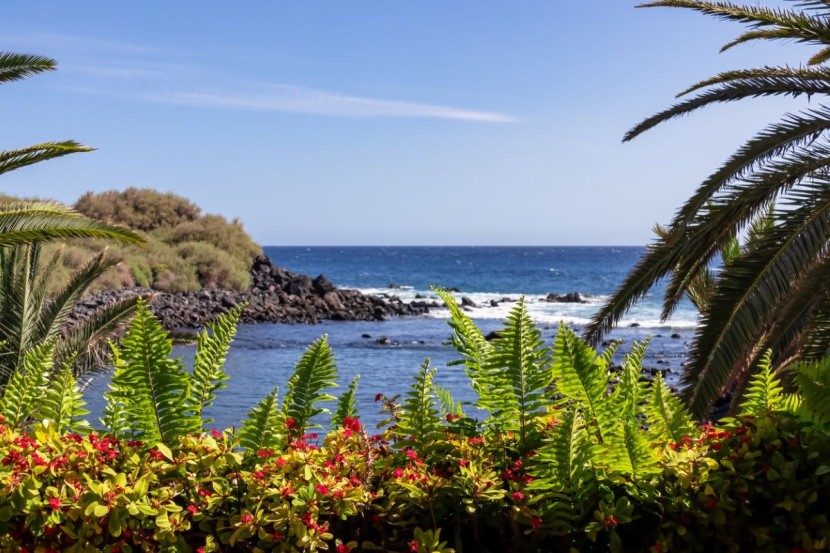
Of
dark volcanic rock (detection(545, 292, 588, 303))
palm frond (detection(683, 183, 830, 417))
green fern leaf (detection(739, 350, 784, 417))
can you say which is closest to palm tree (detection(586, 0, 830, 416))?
palm frond (detection(683, 183, 830, 417))

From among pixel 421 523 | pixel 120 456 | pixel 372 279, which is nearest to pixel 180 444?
pixel 120 456

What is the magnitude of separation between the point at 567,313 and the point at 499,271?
1815 inches

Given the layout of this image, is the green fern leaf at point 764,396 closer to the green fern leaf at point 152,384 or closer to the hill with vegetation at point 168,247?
the green fern leaf at point 152,384

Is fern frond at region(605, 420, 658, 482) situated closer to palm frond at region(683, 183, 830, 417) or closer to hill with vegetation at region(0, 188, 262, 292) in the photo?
palm frond at region(683, 183, 830, 417)

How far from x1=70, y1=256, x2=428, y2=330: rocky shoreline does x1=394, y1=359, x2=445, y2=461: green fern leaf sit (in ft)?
91.5

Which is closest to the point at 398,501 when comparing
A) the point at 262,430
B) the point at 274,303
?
the point at 262,430

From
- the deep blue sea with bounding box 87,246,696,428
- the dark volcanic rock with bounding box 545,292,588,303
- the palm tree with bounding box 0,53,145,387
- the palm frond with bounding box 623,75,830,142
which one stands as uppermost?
the palm frond with bounding box 623,75,830,142

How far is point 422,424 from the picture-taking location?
2816 mm

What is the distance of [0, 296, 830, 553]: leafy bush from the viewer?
8.11ft

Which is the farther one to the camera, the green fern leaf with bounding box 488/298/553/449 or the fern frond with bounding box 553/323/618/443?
the green fern leaf with bounding box 488/298/553/449

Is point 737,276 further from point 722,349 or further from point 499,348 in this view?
point 499,348

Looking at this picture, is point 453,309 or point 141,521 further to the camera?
point 453,309

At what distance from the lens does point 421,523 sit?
2.59m

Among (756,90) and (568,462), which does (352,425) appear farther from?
(756,90)
